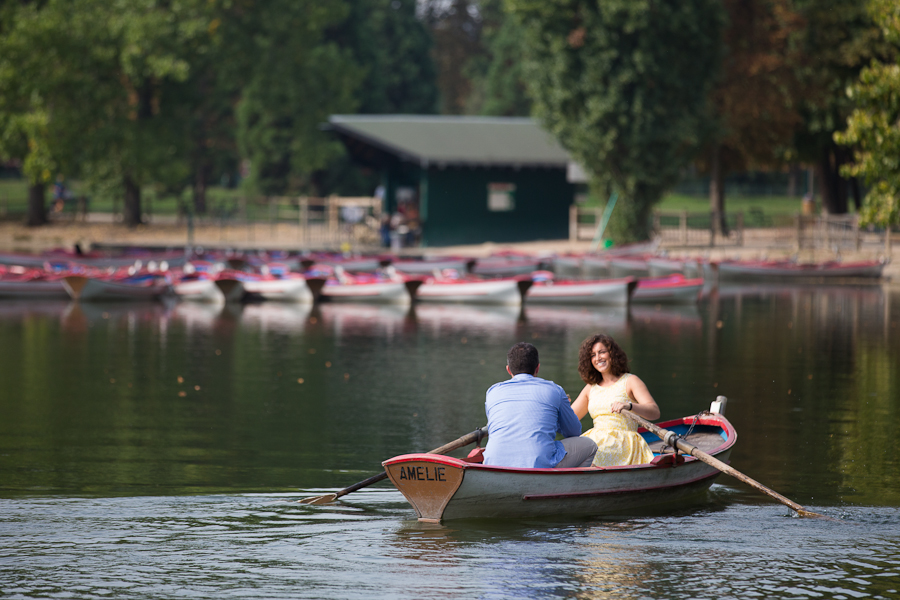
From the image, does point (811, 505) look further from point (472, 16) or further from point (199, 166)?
point (472, 16)

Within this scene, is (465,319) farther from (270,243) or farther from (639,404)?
(270,243)

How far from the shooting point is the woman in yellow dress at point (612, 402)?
10.1m

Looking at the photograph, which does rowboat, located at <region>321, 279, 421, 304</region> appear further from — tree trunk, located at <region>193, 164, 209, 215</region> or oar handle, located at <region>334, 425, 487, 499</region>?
tree trunk, located at <region>193, 164, 209, 215</region>

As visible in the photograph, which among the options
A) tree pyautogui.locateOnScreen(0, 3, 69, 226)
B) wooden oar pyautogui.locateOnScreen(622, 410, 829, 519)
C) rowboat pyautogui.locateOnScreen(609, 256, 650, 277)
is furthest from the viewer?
tree pyautogui.locateOnScreen(0, 3, 69, 226)

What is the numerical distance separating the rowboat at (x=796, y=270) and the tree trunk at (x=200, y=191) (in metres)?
36.1

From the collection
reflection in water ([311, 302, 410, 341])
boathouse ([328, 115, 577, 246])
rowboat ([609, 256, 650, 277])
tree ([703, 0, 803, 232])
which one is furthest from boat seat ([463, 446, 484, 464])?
boathouse ([328, 115, 577, 246])

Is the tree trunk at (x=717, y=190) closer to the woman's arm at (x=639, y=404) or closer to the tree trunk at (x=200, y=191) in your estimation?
the tree trunk at (x=200, y=191)

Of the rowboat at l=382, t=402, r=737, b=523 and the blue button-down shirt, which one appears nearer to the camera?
the rowboat at l=382, t=402, r=737, b=523

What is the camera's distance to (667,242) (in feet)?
164

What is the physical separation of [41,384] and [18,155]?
37.5 m

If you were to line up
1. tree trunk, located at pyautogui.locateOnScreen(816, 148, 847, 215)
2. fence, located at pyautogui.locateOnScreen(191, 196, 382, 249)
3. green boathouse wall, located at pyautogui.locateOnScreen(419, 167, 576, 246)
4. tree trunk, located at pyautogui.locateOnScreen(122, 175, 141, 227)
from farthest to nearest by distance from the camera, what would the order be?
tree trunk, located at pyautogui.locateOnScreen(122, 175, 141, 227)
tree trunk, located at pyautogui.locateOnScreen(816, 148, 847, 215)
fence, located at pyautogui.locateOnScreen(191, 196, 382, 249)
green boathouse wall, located at pyautogui.locateOnScreen(419, 167, 576, 246)

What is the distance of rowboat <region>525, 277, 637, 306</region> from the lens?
98.1 ft

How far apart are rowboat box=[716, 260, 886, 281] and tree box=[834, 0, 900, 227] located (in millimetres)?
14332

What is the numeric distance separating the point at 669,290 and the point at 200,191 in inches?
1661
